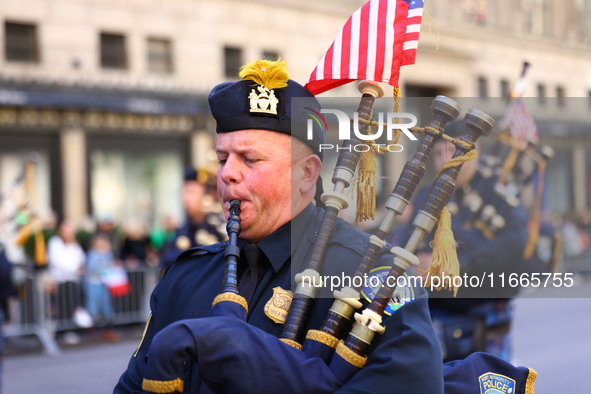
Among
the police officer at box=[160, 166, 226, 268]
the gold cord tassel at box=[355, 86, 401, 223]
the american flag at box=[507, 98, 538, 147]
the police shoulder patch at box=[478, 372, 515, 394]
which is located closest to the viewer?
the gold cord tassel at box=[355, 86, 401, 223]

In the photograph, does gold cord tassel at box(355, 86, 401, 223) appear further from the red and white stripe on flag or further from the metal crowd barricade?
the metal crowd barricade

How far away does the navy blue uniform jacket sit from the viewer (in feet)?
6.68

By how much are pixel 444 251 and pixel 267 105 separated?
27.7 inches

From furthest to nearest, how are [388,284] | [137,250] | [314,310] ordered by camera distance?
[137,250], [314,310], [388,284]

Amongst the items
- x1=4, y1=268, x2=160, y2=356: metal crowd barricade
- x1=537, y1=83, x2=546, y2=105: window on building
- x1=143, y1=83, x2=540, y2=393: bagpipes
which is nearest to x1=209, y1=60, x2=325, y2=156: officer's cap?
x1=143, y1=83, x2=540, y2=393: bagpipes

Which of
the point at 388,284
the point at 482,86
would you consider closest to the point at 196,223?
the point at 388,284

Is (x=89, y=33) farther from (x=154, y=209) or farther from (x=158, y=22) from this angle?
(x=154, y=209)

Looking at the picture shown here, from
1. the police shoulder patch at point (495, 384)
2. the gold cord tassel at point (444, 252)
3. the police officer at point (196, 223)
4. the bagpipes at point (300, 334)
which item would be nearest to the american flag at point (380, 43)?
the bagpipes at point (300, 334)

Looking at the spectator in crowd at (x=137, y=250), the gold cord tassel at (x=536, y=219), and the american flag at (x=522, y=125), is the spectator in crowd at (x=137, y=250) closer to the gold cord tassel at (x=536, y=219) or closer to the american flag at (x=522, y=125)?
the gold cord tassel at (x=536, y=219)

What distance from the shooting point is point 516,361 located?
8.22 metres

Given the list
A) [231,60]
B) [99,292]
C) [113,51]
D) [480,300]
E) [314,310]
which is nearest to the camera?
[314,310]

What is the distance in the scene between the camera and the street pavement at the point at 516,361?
27.0ft

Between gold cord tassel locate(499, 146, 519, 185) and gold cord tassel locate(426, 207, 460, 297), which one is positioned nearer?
gold cord tassel locate(426, 207, 460, 297)

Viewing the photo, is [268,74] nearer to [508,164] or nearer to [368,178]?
[368,178]
